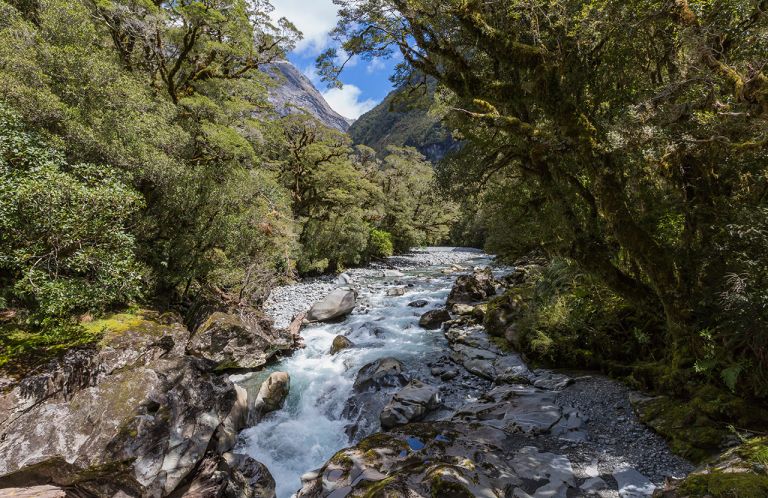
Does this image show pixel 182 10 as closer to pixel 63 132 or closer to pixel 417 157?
pixel 63 132

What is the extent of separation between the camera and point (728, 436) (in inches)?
179

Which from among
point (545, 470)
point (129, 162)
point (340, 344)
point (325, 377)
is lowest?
point (325, 377)

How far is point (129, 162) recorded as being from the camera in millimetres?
8375

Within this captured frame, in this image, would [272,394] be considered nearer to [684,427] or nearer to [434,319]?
[434,319]

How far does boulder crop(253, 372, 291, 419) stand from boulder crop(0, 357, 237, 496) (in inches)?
52.3

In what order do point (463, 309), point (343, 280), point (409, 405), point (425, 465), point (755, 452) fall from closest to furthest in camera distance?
point (755, 452), point (425, 465), point (409, 405), point (463, 309), point (343, 280)

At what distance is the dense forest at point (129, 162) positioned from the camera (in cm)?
610

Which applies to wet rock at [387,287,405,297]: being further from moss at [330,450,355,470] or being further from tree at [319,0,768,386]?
moss at [330,450,355,470]

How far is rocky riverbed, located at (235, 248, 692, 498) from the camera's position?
4539 mm

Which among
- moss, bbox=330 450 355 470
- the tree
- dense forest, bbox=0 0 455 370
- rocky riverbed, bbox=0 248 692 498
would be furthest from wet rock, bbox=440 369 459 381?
dense forest, bbox=0 0 455 370

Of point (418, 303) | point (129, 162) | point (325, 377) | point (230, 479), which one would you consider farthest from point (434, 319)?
point (129, 162)

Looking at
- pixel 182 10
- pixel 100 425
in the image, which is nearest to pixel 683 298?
pixel 100 425

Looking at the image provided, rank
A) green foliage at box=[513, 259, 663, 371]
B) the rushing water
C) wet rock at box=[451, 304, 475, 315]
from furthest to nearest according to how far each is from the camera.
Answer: wet rock at box=[451, 304, 475, 315]
green foliage at box=[513, 259, 663, 371]
the rushing water

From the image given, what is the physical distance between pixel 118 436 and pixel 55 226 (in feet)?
12.2
